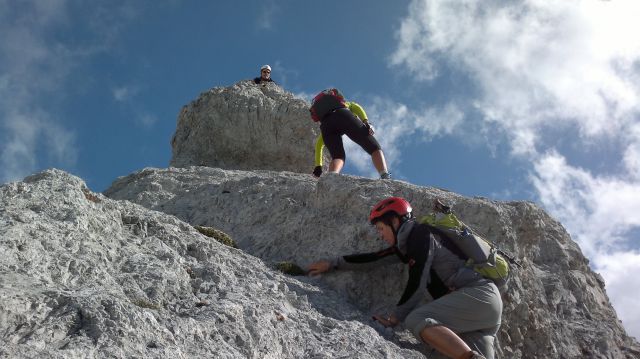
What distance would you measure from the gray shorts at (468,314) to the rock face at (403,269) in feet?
1.92

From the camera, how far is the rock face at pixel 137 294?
5531mm

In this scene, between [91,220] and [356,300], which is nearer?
[91,220]

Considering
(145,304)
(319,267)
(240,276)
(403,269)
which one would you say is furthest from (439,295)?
(145,304)

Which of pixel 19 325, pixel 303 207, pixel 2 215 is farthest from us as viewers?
pixel 303 207

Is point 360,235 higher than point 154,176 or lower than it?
lower

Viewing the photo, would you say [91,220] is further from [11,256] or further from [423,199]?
[423,199]

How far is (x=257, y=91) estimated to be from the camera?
2345cm

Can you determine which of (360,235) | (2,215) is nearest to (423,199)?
(360,235)

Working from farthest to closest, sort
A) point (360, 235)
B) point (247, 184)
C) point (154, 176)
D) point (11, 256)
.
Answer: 1. point (154, 176)
2. point (247, 184)
3. point (360, 235)
4. point (11, 256)

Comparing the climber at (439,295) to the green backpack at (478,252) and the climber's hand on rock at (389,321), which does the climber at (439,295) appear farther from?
the green backpack at (478,252)

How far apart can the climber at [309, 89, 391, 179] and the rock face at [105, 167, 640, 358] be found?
1.07m

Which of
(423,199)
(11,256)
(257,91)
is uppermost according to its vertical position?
(257,91)

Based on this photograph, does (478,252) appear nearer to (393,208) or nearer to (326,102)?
(393,208)

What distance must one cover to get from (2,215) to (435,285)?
5.50 metres
